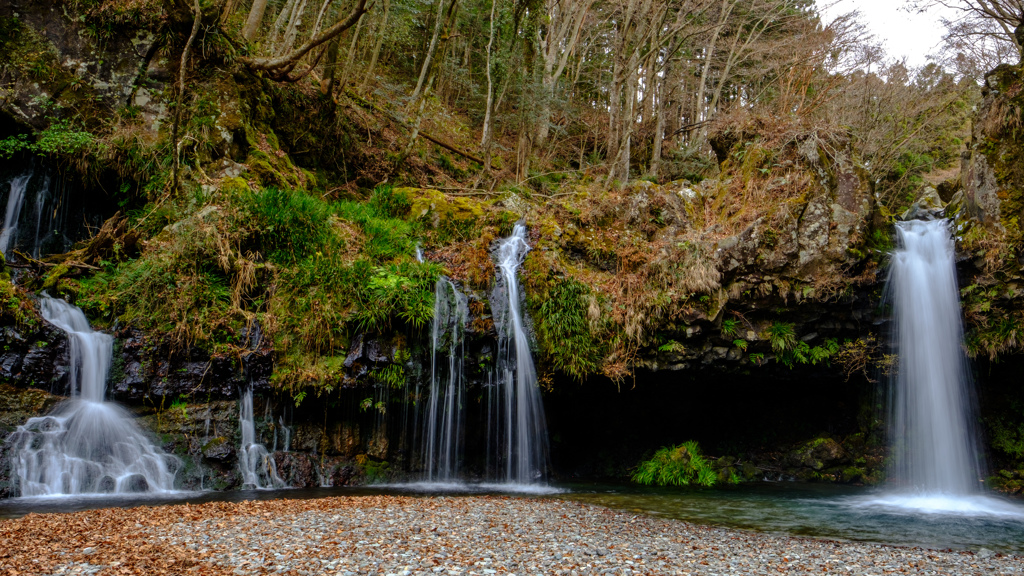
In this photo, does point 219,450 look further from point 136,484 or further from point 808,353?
point 808,353

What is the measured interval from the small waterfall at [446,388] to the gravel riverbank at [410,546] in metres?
2.59

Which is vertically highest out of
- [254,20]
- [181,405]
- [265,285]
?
[254,20]

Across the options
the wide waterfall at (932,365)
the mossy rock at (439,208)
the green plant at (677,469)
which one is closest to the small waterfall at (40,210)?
the mossy rock at (439,208)

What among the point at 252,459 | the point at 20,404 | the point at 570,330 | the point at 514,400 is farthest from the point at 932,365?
the point at 20,404

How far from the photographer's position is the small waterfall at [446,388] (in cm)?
826

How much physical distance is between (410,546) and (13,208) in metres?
9.72

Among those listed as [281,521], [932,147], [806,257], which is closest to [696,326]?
[806,257]

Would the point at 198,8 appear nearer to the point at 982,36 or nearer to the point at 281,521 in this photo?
the point at 281,521

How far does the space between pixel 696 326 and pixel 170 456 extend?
777 cm

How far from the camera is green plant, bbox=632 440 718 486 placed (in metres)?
9.58

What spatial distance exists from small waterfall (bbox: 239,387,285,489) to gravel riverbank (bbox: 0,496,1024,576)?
1806 mm

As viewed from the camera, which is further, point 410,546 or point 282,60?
point 282,60

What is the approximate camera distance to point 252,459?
7.48 m

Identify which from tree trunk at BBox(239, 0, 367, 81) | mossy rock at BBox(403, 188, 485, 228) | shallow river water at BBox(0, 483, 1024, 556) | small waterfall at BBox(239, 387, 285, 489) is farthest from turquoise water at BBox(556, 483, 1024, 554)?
tree trunk at BBox(239, 0, 367, 81)
